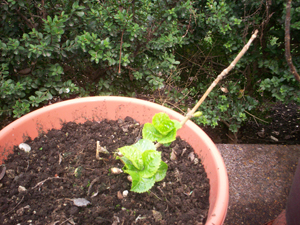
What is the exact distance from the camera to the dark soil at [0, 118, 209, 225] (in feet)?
2.89

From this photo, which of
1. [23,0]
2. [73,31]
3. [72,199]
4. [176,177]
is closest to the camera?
[72,199]

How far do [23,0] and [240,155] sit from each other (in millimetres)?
1853

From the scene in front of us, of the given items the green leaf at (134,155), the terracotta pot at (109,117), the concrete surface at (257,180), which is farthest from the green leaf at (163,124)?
the concrete surface at (257,180)

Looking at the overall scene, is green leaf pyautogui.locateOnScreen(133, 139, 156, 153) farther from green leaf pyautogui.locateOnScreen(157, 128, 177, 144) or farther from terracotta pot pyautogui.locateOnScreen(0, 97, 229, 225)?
terracotta pot pyautogui.locateOnScreen(0, 97, 229, 225)

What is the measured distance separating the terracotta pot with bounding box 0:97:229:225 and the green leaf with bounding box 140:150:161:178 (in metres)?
0.29

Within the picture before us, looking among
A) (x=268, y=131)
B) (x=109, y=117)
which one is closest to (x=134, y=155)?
(x=109, y=117)

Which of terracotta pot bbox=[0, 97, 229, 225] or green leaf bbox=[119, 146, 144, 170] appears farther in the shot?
terracotta pot bbox=[0, 97, 229, 225]

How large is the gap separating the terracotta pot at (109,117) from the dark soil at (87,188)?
5 cm

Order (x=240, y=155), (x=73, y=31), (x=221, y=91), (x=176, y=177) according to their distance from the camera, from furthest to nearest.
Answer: (x=221, y=91) → (x=240, y=155) → (x=73, y=31) → (x=176, y=177)

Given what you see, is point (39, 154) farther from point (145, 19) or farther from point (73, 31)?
point (145, 19)

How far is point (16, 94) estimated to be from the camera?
143 cm

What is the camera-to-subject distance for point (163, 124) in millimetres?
864

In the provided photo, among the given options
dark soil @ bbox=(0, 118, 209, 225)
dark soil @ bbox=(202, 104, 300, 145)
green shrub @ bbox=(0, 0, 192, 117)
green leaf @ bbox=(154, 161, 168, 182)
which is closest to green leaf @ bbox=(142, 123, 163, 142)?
green leaf @ bbox=(154, 161, 168, 182)

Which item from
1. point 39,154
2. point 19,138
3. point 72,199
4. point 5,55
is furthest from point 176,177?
point 5,55
